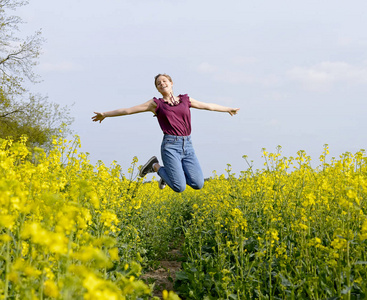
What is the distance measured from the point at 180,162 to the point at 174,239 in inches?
109

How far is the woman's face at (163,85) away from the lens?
21.1 ft

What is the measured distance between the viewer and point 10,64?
20.0 metres

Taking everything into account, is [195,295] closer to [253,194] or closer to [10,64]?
[253,194]

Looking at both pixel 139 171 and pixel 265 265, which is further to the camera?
pixel 139 171

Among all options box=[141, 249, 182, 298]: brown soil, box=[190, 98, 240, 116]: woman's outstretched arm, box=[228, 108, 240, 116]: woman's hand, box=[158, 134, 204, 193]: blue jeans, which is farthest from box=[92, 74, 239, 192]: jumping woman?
box=[141, 249, 182, 298]: brown soil

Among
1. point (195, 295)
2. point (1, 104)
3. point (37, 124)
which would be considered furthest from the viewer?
point (37, 124)

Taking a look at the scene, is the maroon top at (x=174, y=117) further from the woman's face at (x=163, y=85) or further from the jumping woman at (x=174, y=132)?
the woman's face at (x=163, y=85)

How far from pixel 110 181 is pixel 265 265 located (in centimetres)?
255

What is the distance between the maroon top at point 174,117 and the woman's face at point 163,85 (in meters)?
0.16

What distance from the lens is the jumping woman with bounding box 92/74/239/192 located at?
242 inches

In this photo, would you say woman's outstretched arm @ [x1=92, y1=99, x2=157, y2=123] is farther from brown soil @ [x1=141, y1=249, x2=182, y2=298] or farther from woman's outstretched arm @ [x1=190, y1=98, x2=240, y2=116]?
brown soil @ [x1=141, y1=249, x2=182, y2=298]

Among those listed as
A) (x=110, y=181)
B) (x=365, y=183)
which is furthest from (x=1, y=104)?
(x=365, y=183)

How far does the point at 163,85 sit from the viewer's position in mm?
6430

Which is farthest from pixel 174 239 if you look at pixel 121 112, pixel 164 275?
pixel 121 112
